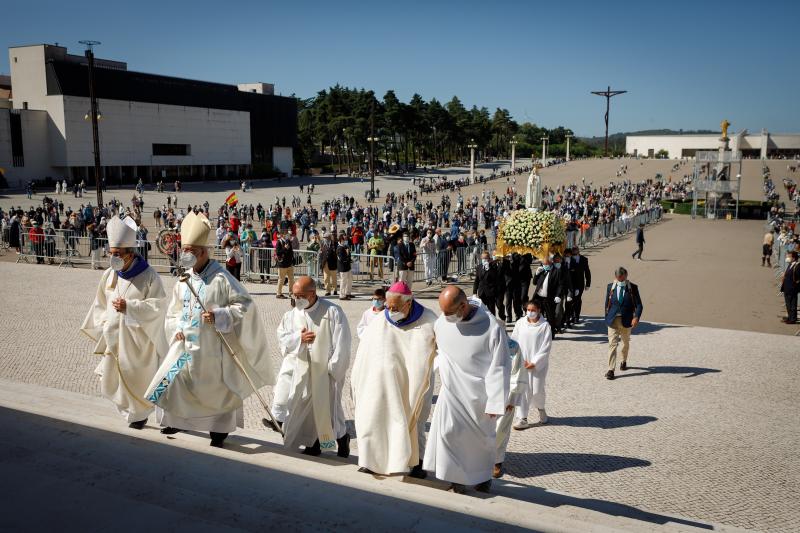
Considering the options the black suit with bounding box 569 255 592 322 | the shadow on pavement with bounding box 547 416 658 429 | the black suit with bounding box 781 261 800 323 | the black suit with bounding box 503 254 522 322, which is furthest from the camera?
the black suit with bounding box 781 261 800 323

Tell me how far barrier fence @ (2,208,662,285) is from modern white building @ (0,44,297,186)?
2628cm

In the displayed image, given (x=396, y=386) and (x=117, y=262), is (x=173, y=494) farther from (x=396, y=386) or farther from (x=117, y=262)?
(x=117, y=262)

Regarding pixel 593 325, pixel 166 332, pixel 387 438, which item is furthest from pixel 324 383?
pixel 593 325

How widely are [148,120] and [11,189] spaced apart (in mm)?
16618

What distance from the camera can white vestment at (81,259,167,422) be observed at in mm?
6215

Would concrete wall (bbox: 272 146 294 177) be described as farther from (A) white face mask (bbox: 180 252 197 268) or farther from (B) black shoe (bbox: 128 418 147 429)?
(A) white face mask (bbox: 180 252 197 268)

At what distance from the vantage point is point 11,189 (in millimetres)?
51375

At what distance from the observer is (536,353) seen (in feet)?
24.8

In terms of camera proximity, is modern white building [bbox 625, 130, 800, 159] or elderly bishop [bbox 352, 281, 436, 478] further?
modern white building [bbox 625, 130, 800, 159]

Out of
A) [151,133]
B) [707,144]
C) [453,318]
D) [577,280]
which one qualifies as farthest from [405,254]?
[707,144]

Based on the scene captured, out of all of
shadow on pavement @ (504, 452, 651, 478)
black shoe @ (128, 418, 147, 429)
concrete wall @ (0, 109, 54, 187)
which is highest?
concrete wall @ (0, 109, 54, 187)

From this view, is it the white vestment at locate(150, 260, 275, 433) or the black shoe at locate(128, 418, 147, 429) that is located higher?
the white vestment at locate(150, 260, 275, 433)

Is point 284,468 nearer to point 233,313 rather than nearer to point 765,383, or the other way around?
point 233,313

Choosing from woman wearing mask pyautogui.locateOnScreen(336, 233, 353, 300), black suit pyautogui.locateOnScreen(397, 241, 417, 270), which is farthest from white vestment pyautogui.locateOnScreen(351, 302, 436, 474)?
black suit pyautogui.locateOnScreen(397, 241, 417, 270)
